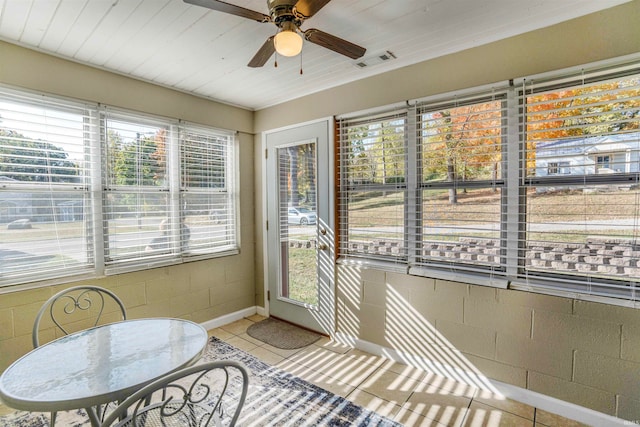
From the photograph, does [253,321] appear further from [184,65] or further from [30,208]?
[184,65]

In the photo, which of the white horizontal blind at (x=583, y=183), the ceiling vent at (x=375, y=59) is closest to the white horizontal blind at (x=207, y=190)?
the ceiling vent at (x=375, y=59)

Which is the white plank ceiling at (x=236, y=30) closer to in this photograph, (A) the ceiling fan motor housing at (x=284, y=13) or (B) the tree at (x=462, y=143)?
(A) the ceiling fan motor housing at (x=284, y=13)

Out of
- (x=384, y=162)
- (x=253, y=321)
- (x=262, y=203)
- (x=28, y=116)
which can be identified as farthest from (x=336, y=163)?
(x=28, y=116)

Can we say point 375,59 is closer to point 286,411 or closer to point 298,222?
point 298,222

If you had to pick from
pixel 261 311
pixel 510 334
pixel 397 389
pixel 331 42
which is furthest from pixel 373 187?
pixel 261 311

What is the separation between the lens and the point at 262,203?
12.3ft

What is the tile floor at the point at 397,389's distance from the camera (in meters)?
1.99

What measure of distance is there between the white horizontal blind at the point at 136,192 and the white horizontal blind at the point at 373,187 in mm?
1742

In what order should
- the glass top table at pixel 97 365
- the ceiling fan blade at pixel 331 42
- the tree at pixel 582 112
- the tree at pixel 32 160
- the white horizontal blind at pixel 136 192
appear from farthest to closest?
the white horizontal blind at pixel 136 192 < the tree at pixel 32 160 < the tree at pixel 582 112 < the ceiling fan blade at pixel 331 42 < the glass top table at pixel 97 365

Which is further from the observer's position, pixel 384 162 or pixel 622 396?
pixel 384 162

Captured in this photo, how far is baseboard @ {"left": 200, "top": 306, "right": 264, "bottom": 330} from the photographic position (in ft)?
11.1

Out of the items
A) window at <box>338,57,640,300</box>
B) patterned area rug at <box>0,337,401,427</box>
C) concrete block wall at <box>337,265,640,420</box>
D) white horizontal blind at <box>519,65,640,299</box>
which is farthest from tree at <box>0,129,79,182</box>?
white horizontal blind at <box>519,65,640,299</box>

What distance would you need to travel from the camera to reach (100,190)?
2.61m

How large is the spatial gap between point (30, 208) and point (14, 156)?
379 mm
